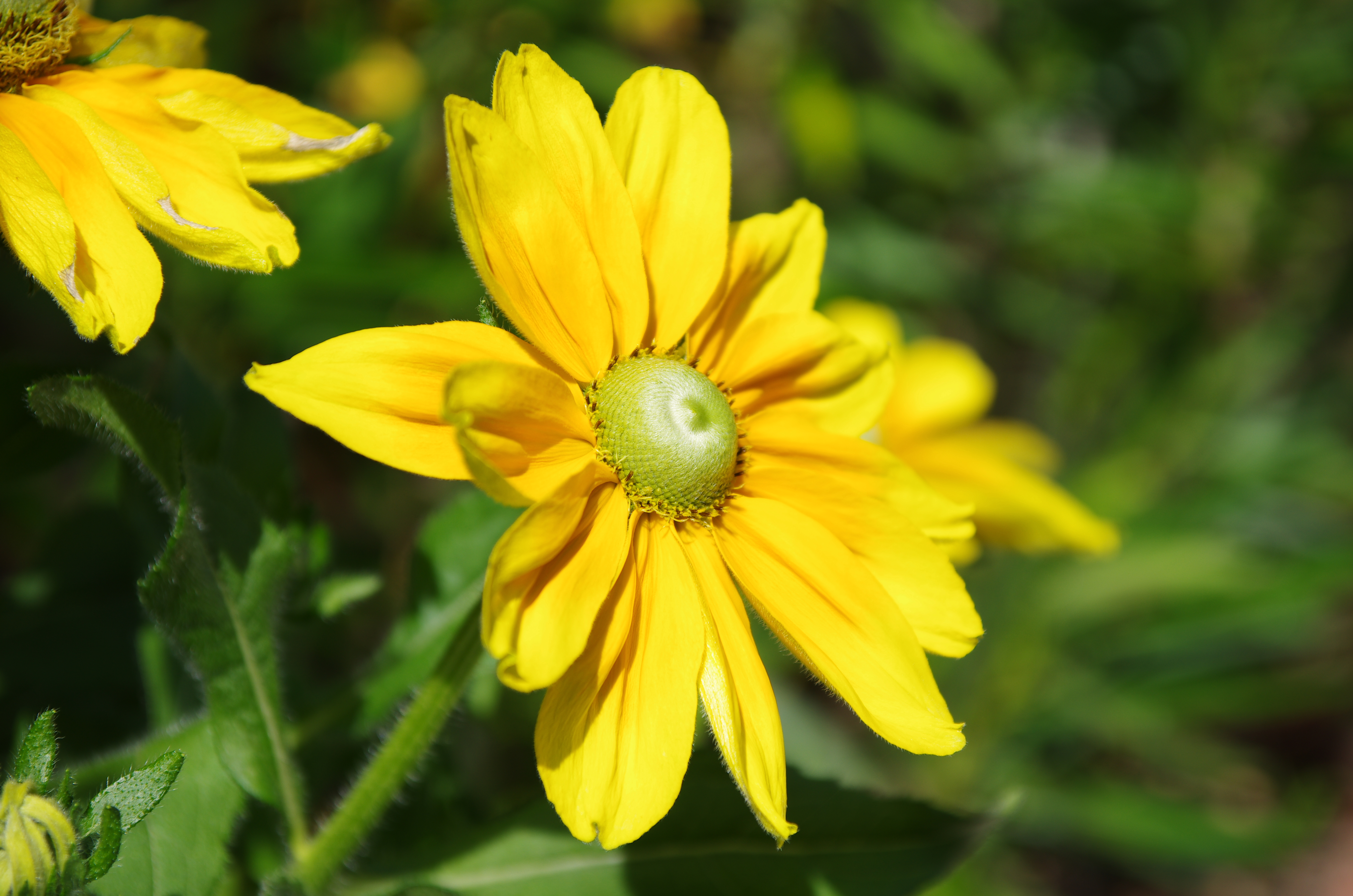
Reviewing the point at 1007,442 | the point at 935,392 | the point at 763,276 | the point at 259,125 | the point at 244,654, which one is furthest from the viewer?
the point at 1007,442

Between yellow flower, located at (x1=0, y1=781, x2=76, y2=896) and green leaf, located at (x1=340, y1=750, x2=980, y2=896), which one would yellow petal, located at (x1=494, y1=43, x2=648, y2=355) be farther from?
yellow flower, located at (x1=0, y1=781, x2=76, y2=896)

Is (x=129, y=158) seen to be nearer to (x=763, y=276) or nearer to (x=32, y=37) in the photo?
(x=32, y=37)

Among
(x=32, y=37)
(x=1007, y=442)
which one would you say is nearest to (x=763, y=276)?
(x=32, y=37)

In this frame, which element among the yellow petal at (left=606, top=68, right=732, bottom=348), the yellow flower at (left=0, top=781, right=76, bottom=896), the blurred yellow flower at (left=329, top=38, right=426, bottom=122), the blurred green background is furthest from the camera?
the blurred yellow flower at (left=329, top=38, right=426, bottom=122)

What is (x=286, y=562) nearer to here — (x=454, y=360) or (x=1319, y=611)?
(x=454, y=360)

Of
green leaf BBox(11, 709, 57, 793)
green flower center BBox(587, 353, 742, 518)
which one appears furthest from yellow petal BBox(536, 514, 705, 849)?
green leaf BBox(11, 709, 57, 793)

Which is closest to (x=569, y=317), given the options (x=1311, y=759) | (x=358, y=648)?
(x=358, y=648)
